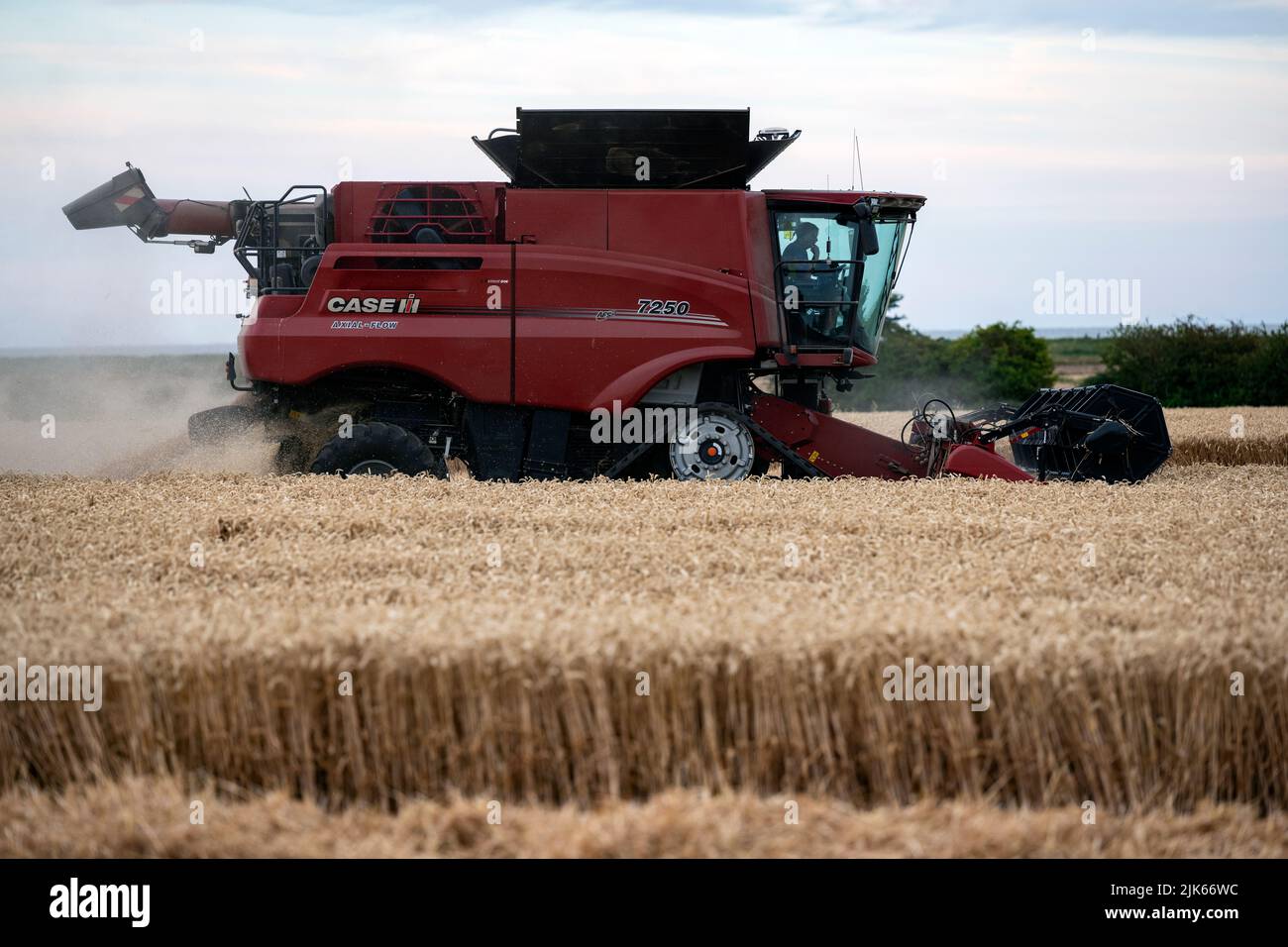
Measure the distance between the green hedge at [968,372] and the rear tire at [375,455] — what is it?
22321 millimetres

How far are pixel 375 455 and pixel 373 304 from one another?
1273mm

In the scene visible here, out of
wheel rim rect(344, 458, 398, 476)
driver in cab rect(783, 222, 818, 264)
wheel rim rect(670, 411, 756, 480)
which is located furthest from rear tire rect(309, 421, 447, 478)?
driver in cab rect(783, 222, 818, 264)

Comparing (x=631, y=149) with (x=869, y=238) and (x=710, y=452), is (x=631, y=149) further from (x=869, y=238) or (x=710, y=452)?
(x=710, y=452)

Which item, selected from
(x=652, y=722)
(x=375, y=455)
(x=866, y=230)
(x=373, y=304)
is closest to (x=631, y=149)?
(x=866, y=230)

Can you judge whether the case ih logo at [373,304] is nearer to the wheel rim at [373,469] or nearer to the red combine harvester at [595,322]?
the red combine harvester at [595,322]

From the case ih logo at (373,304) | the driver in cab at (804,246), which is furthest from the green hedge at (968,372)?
the case ih logo at (373,304)

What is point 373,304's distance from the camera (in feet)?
34.1

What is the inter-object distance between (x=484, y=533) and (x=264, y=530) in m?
1.20

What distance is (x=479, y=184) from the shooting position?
35.8 feet

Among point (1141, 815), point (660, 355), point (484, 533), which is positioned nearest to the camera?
point (1141, 815)

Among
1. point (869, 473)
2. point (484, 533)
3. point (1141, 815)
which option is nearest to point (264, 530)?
point (484, 533)

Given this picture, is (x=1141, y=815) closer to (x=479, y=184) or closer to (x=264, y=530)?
(x=264, y=530)

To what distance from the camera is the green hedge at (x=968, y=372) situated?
3228 centimetres

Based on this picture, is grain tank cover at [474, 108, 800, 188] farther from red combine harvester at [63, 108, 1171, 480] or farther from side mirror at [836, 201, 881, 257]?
side mirror at [836, 201, 881, 257]
